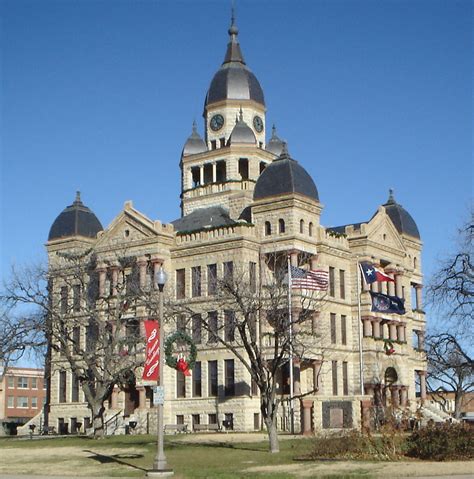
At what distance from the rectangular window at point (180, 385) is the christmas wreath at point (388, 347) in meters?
15.5

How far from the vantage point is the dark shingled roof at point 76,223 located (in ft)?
251

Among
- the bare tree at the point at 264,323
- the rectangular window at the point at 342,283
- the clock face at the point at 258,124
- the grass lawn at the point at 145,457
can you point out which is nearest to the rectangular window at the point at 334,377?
the bare tree at the point at 264,323

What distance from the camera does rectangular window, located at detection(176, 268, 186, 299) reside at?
6906 cm

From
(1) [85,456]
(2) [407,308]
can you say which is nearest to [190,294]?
(2) [407,308]

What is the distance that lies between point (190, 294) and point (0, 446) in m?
21.4

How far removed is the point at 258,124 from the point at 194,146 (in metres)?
5.82

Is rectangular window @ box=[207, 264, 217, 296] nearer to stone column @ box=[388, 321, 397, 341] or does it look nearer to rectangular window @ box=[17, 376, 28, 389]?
stone column @ box=[388, 321, 397, 341]

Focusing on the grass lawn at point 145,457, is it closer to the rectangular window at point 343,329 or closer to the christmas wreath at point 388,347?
the rectangular window at point 343,329

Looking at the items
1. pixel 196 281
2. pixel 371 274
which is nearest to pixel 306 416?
pixel 371 274

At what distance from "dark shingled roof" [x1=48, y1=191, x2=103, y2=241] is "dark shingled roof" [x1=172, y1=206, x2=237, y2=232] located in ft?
22.0

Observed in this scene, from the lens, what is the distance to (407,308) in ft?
259

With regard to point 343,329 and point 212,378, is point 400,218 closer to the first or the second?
point 343,329

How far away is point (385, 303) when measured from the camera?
234 feet

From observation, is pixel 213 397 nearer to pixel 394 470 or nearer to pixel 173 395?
pixel 173 395
